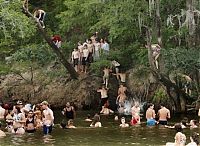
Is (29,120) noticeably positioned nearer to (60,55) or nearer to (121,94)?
(60,55)

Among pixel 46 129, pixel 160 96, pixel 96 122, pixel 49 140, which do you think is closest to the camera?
pixel 49 140

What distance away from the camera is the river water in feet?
71.7

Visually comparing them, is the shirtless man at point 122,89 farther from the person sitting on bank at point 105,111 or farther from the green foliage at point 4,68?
the green foliage at point 4,68

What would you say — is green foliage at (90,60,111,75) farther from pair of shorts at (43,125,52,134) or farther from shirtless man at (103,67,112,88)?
pair of shorts at (43,125,52,134)

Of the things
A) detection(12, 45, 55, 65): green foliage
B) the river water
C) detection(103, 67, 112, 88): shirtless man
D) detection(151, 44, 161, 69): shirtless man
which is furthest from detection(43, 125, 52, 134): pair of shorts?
detection(12, 45, 55, 65): green foliage

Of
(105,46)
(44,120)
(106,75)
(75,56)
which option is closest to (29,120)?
(44,120)

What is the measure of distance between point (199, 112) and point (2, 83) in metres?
14.5

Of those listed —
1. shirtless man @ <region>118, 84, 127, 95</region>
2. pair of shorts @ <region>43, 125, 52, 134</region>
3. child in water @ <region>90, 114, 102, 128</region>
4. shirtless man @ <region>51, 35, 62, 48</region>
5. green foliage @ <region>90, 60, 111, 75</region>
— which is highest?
shirtless man @ <region>51, 35, 62, 48</region>

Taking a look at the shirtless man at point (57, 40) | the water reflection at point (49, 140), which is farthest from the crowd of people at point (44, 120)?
the shirtless man at point (57, 40)

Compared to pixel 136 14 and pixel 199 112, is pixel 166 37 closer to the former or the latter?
pixel 136 14

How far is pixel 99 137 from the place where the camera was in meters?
23.6

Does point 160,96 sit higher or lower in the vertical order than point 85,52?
lower

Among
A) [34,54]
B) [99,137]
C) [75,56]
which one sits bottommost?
[99,137]

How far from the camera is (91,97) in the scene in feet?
115
